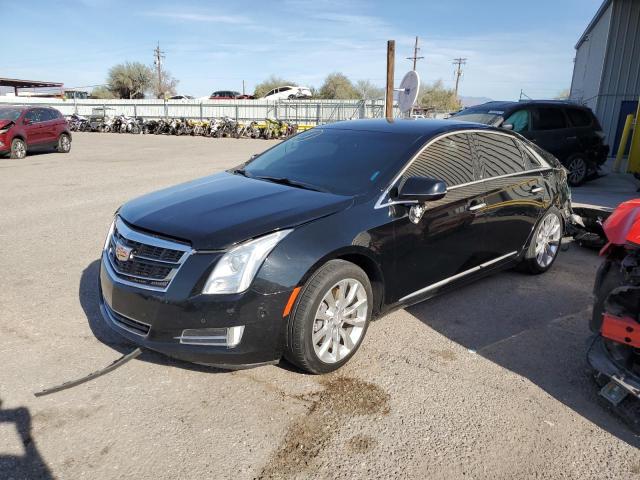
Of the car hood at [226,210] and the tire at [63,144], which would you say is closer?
the car hood at [226,210]

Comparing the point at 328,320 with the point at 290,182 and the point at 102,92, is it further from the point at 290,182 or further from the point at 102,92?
the point at 102,92

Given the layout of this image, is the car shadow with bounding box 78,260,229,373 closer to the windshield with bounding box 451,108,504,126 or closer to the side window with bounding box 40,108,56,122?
the windshield with bounding box 451,108,504,126

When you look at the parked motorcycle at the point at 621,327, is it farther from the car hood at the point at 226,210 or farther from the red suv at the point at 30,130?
the red suv at the point at 30,130

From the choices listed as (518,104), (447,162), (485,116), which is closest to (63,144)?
(485,116)

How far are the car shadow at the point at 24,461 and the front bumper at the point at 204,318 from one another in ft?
2.36

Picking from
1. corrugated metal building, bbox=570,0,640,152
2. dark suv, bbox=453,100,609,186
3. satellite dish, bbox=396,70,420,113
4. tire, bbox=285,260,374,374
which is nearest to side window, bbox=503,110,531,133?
dark suv, bbox=453,100,609,186

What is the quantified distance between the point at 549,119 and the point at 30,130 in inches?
596

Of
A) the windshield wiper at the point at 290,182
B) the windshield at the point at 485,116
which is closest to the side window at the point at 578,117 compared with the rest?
the windshield at the point at 485,116

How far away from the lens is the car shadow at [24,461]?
7.66 feet

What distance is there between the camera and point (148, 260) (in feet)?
9.66

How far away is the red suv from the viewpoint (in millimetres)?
14922

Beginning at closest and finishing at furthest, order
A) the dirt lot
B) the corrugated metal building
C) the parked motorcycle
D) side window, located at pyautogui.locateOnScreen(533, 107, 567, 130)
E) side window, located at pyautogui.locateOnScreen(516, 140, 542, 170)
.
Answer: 1. the dirt lot
2. the parked motorcycle
3. side window, located at pyautogui.locateOnScreen(516, 140, 542, 170)
4. side window, located at pyautogui.locateOnScreen(533, 107, 567, 130)
5. the corrugated metal building

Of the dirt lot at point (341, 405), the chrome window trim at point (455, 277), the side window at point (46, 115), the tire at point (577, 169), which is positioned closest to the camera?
the dirt lot at point (341, 405)

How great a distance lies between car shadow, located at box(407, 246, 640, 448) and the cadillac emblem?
2.33 meters
